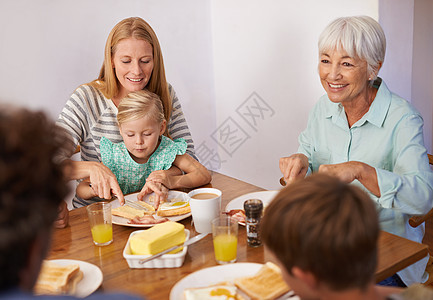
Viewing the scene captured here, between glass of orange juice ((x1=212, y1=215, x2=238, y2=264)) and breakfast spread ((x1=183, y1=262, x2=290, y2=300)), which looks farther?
glass of orange juice ((x1=212, y1=215, x2=238, y2=264))

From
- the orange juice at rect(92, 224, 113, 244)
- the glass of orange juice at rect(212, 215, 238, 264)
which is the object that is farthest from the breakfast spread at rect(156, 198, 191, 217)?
the glass of orange juice at rect(212, 215, 238, 264)

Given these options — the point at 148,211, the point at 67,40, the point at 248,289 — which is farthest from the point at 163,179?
the point at 67,40

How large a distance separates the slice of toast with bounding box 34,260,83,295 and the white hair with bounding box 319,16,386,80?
1273 mm

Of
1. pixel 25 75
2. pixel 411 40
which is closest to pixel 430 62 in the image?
pixel 411 40

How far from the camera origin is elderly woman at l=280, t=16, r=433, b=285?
1610 mm

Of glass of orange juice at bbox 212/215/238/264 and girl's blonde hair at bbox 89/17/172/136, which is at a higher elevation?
girl's blonde hair at bbox 89/17/172/136

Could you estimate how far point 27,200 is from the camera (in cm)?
56

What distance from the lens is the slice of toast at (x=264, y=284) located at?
3.57 feet

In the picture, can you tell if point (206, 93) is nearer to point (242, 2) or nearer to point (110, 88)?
point (242, 2)

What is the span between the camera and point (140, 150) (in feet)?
6.71

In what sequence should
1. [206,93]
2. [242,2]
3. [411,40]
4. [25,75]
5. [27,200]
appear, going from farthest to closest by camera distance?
[206,93] < [242,2] < [25,75] < [411,40] < [27,200]

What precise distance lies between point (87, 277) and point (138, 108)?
3.18ft

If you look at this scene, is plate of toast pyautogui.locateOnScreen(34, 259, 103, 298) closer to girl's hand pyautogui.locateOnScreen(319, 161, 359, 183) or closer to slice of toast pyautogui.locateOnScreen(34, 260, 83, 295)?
slice of toast pyautogui.locateOnScreen(34, 260, 83, 295)

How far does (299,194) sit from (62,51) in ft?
7.83
